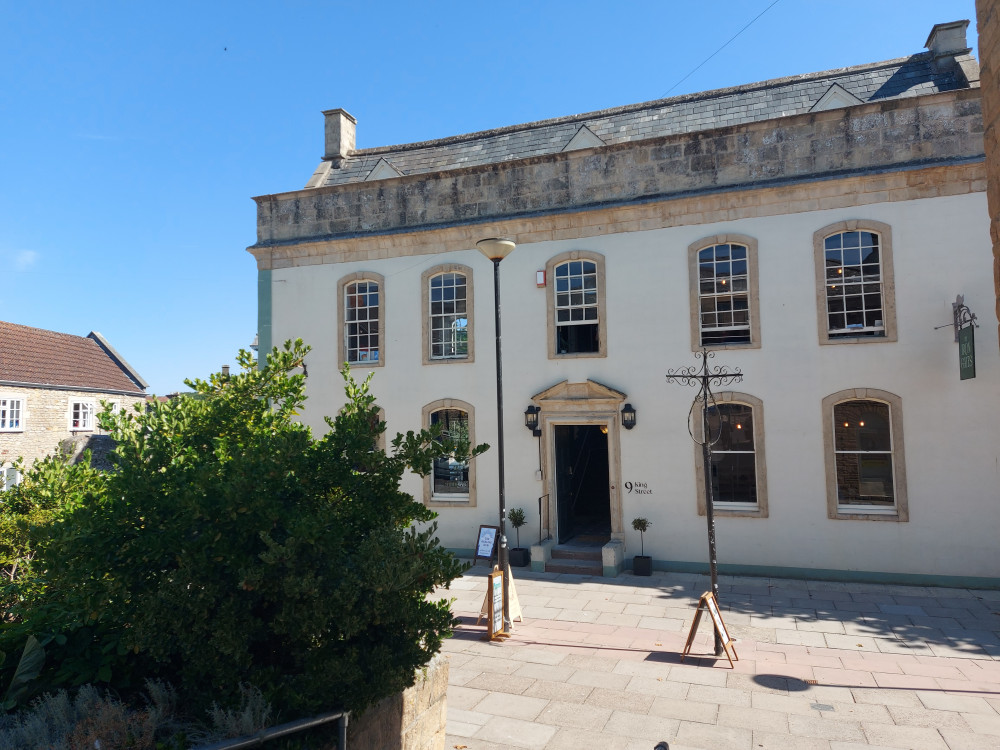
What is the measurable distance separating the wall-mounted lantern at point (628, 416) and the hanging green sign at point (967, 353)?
600cm

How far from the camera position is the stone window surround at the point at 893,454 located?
12.2 meters

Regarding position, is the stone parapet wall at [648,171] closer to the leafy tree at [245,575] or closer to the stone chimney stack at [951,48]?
the stone chimney stack at [951,48]

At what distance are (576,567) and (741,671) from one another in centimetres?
556

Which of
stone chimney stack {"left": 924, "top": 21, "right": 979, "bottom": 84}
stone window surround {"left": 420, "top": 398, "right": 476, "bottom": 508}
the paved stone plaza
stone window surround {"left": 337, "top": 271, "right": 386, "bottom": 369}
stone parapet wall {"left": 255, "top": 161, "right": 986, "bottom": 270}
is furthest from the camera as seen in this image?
stone window surround {"left": 337, "top": 271, "right": 386, "bottom": 369}

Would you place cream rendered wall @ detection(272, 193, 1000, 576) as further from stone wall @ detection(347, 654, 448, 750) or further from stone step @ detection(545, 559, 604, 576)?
stone wall @ detection(347, 654, 448, 750)

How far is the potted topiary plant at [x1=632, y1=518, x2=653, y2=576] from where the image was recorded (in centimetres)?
1321

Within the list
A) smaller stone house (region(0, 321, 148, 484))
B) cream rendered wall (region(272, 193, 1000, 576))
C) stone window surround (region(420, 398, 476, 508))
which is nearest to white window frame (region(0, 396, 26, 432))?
smaller stone house (region(0, 321, 148, 484))

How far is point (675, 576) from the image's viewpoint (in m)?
13.2

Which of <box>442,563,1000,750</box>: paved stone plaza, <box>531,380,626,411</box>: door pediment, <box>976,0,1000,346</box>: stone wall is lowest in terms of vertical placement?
<box>442,563,1000,750</box>: paved stone plaza

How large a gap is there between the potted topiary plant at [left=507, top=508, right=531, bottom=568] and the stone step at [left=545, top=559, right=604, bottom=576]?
59 centimetres

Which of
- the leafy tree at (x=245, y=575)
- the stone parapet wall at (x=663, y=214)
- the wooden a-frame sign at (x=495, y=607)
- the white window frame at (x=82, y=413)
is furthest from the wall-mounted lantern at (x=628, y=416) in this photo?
the white window frame at (x=82, y=413)

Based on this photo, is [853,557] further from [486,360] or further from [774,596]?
[486,360]

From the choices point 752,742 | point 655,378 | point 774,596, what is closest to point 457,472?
point 655,378

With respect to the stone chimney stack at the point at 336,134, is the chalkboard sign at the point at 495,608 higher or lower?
lower
